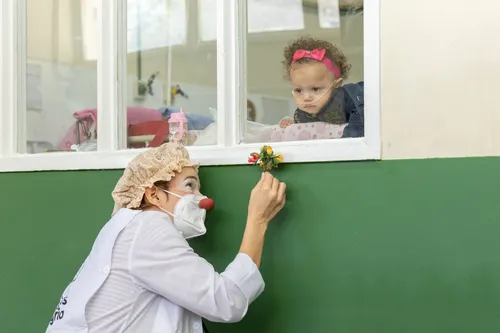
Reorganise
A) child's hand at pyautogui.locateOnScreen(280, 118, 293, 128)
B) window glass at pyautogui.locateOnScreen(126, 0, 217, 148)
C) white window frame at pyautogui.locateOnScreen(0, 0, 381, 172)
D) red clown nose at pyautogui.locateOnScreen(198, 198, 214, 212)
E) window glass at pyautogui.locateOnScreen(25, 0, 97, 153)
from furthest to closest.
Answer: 1. window glass at pyautogui.locateOnScreen(25, 0, 97, 153)
2. window glass at pyautogui.locateOnScreen(126, 0, 217, 148)
3. child's hand at pyautogui.locateOnScreen(280, 118, 293, 128)
4. red clown nose at pyautogui.locateOnScreen(198, 198, 214, 212)
5. white window frame at pyautogui.locateOnScreen(0, 0, 381, 172)

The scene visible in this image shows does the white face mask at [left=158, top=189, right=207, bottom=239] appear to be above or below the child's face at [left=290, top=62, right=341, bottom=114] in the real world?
below

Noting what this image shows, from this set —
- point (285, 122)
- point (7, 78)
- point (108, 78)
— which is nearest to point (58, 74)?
point (7, 78)

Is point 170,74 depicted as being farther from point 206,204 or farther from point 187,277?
point 187,277

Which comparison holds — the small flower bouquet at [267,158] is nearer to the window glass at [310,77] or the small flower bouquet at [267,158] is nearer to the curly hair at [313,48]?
the window glass at [310,77]

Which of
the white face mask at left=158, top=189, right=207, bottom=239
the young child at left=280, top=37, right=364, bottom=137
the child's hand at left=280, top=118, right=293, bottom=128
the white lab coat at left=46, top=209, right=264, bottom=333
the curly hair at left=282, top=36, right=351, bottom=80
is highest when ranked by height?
the curly hair at left=282, top=36, right=351, bottom=80

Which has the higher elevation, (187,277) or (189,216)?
(189,216)

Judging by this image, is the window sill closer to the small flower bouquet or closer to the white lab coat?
the small flower bouquet

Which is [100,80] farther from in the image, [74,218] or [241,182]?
[241,182]

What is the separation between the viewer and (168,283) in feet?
4.44

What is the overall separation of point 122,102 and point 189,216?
0.58 meters

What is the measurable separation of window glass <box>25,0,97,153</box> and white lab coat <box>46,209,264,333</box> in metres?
0.72

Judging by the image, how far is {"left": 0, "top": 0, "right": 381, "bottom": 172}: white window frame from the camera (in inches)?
57.0

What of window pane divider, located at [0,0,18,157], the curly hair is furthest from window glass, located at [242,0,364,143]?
window pane divider, located at [0,0,18,157]

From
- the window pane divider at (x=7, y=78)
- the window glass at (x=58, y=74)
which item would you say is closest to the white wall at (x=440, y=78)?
the window glass at (x=58, y=74)
